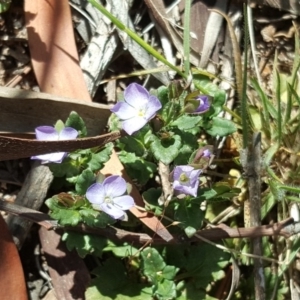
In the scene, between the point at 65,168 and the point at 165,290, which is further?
the point at 165,290

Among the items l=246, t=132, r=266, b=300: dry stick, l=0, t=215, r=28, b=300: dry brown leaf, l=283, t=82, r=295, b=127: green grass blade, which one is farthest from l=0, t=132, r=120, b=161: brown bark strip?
l=283, t=82, r=295, b=127: green grass blade

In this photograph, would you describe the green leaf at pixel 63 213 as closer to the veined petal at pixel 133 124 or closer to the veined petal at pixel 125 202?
the veined petal at pixel 125 202

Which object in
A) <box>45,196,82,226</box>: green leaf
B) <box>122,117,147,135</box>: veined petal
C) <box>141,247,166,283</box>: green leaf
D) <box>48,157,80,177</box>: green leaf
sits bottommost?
<box>141,247,166,283</box>: green leaf

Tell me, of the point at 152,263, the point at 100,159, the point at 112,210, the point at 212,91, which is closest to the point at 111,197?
the point at 112,210

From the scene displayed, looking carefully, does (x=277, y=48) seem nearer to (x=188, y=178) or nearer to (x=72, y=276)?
(x=188, y=178)

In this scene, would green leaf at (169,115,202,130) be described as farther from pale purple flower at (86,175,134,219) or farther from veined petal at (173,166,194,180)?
pale purple flower at (86,175,134,219)

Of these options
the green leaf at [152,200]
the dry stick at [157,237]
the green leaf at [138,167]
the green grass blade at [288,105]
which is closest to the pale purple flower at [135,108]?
the green leaf at [138,167]

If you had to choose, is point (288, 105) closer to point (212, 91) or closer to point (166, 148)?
point (212, 91)

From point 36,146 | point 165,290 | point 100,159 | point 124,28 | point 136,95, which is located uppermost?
point 124,28
